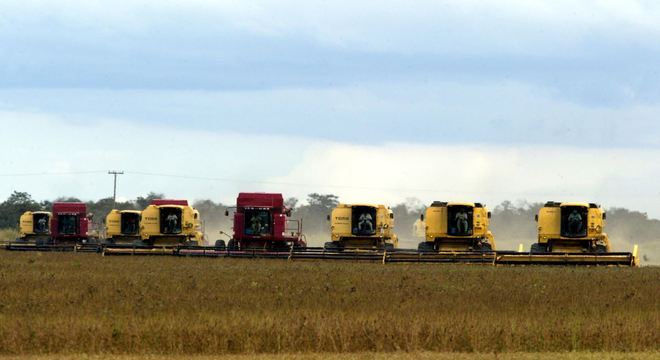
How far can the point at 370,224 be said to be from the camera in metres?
54.7

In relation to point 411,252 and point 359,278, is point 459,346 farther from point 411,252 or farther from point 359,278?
point 411,252

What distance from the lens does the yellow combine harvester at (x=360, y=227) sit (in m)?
54.5

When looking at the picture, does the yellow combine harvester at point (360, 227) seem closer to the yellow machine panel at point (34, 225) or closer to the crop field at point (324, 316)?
the crop field at point (324, 316)

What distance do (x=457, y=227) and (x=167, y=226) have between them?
15.3 meters

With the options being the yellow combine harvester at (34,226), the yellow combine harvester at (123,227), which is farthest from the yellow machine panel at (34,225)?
the yellow combine harvester at (123,227)

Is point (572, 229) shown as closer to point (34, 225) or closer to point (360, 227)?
point (360, 227)

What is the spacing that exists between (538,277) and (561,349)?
16585 mm

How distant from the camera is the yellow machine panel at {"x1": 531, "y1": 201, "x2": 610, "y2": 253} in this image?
50.8 m

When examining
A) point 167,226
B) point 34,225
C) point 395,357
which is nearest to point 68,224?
point 34,225

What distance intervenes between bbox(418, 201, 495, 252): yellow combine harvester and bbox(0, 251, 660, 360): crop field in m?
14.6

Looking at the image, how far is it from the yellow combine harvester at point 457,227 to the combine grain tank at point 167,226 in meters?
12.9

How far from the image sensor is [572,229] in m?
51.2

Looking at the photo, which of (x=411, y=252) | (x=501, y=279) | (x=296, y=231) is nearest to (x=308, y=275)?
(x=501, y=279)

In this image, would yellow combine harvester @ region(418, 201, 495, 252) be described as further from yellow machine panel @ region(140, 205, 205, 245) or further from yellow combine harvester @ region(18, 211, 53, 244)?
yellow combine harvester @ region(18, 211, 53, 244)
